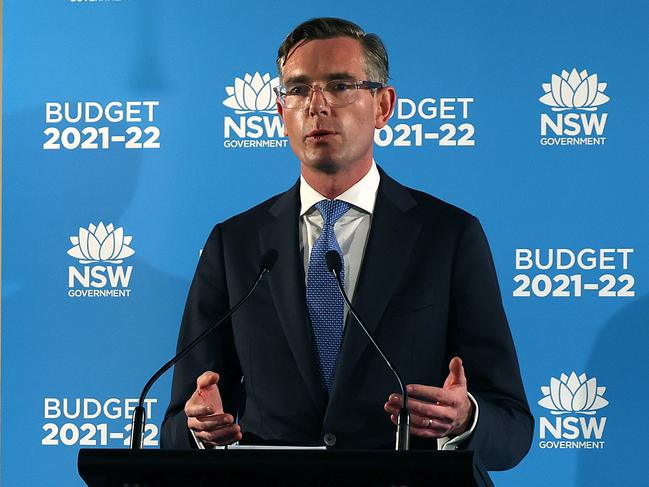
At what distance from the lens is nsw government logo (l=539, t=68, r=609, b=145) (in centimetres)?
379

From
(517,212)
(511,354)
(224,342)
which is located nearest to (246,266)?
(224,342)

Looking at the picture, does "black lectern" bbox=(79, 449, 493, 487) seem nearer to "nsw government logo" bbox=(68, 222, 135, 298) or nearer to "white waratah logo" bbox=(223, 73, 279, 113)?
"nsw government logo" bbox=(68, 222, 135, 298)

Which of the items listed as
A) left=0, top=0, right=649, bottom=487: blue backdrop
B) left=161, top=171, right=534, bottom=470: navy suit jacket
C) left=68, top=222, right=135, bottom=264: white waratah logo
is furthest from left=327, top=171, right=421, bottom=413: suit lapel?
left=68, top=222, right=135, bottom=264: white waratah logo

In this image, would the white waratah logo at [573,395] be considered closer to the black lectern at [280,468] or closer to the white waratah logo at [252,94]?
the white waratah logo at [252,94]

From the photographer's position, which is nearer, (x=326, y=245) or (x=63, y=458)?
(x=326, y=245)

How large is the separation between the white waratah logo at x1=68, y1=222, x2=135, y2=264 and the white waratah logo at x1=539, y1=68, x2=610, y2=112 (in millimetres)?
1626

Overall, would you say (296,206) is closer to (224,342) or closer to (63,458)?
(224,342)

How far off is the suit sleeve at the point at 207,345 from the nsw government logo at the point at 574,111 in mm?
1359

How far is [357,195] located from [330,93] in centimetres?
31

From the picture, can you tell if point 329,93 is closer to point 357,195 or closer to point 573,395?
point 357,195

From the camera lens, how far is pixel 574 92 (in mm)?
3809

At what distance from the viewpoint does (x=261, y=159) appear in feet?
13.0

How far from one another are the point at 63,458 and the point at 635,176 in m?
2.30

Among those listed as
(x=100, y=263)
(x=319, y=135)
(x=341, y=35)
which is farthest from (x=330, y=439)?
(x=100, y=263)
